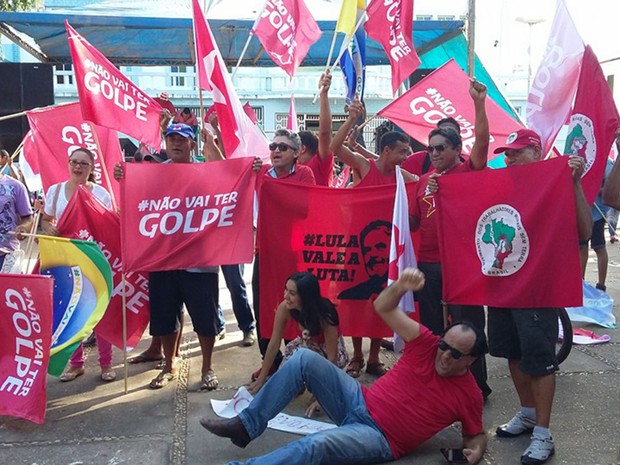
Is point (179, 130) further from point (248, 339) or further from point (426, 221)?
point (248, 339)

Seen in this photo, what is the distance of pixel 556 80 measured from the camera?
4.78 metres

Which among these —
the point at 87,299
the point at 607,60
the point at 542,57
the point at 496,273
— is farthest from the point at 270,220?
the point at 607,60

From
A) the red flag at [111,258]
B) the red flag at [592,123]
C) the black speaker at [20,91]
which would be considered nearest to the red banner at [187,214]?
the red flag at [111,258]

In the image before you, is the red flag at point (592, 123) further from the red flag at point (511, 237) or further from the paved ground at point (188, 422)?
the paved ground at point (188, 422)

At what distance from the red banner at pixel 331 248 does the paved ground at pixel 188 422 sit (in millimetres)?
595

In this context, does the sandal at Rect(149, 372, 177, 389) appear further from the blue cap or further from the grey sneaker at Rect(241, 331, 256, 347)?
the blue cap

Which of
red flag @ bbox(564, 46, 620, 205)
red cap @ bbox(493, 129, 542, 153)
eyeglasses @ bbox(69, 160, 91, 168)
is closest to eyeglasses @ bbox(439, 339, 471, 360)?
red cap @ bbox(493, 129, 542, 153)

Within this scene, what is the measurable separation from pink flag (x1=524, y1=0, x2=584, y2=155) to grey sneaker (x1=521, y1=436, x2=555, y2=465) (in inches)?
81.9

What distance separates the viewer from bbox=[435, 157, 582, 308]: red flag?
3562mm

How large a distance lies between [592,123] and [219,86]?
275 centimetres

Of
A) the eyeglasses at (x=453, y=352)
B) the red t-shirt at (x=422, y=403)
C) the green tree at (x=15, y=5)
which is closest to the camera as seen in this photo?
the eyeglasses at (x=453, y=352)

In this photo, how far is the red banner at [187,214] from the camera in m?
4.42

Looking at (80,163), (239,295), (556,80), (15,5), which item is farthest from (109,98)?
(15,5)

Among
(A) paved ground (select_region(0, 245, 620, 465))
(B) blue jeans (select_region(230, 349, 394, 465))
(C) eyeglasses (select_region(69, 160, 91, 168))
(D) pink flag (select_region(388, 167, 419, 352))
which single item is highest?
(C) eyeglasses (select_region(69, 160, 91, 168))
